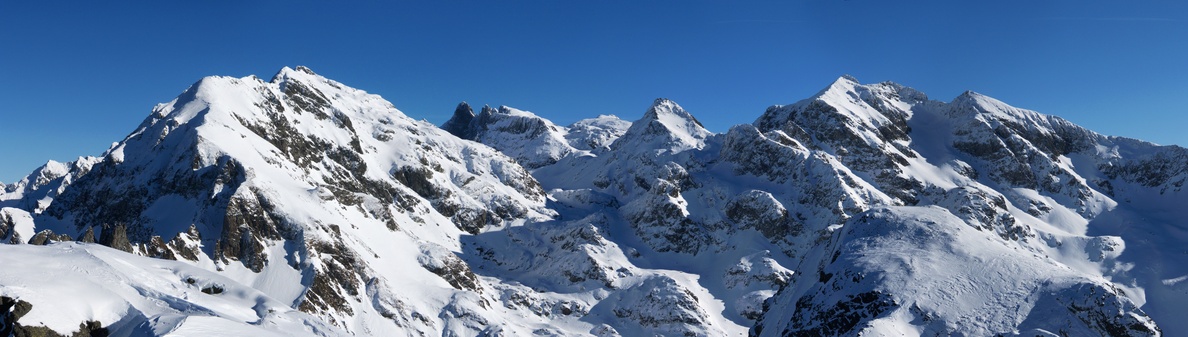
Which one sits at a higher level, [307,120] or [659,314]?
[307,120]

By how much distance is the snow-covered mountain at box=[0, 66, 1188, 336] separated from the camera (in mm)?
54906

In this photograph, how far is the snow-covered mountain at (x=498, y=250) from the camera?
54.9 meters

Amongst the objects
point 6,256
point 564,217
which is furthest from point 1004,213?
point 6,256

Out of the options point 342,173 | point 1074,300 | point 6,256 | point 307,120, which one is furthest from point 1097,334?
point 307,120

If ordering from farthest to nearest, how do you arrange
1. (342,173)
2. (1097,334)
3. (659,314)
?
(342,173), (659,314), (1097,334)

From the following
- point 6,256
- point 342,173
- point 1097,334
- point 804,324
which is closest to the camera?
point 6,256

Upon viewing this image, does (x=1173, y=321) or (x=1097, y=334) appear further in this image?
(x=1173, y=321)

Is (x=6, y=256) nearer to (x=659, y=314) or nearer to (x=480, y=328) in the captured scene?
(x=480, y=328)

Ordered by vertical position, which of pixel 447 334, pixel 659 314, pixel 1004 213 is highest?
pixel 1004 213

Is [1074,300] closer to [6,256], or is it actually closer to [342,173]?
[6,256]

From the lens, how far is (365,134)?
198000mm

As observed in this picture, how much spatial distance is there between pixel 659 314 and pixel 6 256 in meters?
113

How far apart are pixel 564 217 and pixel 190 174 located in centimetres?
9017

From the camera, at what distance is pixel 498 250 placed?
173 meters
